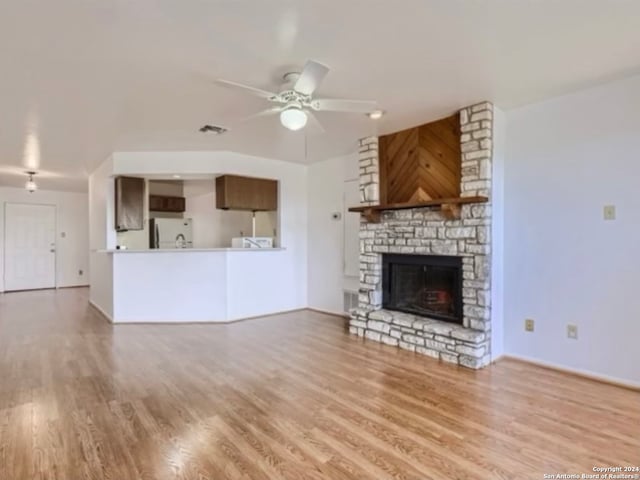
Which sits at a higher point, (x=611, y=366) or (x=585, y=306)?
(x=585, y=306)

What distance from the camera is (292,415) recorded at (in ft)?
8.06

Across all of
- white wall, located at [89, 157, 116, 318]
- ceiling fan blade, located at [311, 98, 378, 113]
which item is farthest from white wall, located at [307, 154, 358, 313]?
white wall, located at [89, 157, 116, 318]

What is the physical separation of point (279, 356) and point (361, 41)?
2804 millimetres

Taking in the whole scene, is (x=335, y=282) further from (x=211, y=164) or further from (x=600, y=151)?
(x=600, y=151)

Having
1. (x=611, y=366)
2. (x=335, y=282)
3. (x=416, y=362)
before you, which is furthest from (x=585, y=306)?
(x=335, y=282)

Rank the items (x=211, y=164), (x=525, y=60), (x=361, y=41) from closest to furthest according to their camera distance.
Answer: (x=361, y=41), (x=525, y=60), (x=211, y=164)

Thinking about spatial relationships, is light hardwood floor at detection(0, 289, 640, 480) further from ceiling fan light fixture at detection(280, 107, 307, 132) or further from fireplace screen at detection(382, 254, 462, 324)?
ceiling fan light fixture at detection(280, 107, 307, 132)

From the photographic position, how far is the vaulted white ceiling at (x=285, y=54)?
200 cm

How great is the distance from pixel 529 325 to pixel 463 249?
0.91 meters

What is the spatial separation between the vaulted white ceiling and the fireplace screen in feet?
4.92

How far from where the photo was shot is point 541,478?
182cm

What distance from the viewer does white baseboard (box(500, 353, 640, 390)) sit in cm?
288

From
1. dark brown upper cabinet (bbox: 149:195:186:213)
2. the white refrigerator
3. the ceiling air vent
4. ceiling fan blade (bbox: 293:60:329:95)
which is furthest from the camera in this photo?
dark brown upper cabinet (bbox: 149:195:186:213)

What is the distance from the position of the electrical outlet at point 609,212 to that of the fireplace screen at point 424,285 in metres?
1.21
